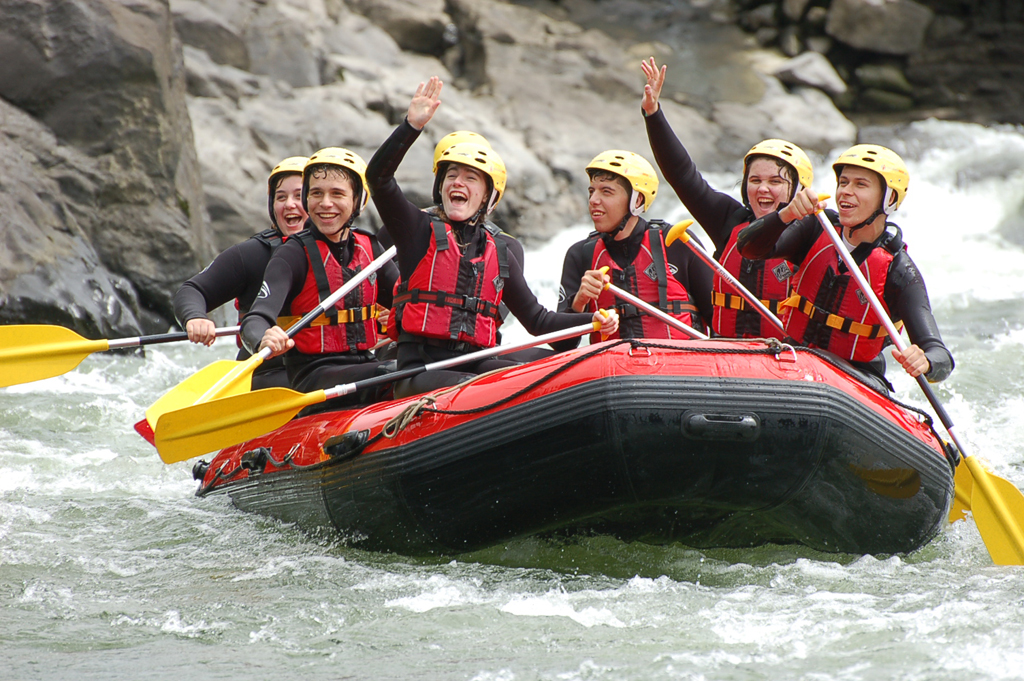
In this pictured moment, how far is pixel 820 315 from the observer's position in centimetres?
413

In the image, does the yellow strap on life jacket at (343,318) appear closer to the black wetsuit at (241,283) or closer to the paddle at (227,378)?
the paddle at (227,378)

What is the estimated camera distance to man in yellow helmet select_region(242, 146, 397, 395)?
4.48 metres

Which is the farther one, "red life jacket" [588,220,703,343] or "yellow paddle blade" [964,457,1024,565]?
"red life jacket" [588,220,703,343]

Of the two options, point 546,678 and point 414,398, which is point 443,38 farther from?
point 546,678

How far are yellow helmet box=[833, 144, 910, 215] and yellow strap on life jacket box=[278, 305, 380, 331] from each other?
6.88ft

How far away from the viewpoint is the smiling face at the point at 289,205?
5.12 metres

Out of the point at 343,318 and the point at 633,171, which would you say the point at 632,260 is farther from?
the point at 343,318

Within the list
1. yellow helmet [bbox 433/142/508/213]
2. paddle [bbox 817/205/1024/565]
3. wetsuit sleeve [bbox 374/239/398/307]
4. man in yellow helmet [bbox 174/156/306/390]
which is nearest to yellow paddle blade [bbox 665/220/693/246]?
paddle [bbox 817/205/1024/565]

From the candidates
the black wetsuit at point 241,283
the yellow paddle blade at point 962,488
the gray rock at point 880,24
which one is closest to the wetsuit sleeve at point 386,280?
the black wetsuit at point 241,283

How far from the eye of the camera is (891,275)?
401 cm

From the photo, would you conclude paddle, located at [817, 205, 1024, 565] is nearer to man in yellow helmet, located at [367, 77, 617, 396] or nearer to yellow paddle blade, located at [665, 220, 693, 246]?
yellow paddle blade, located at [665, 220, 693, 246]

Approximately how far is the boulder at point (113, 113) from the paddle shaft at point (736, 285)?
515 centimetres

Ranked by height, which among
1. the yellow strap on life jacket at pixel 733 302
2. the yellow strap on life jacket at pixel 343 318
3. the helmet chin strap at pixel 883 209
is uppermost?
the helmet chin strap at pixel 883 209

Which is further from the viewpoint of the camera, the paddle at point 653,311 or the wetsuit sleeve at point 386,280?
the wetsuit sleeve at point 386,280
